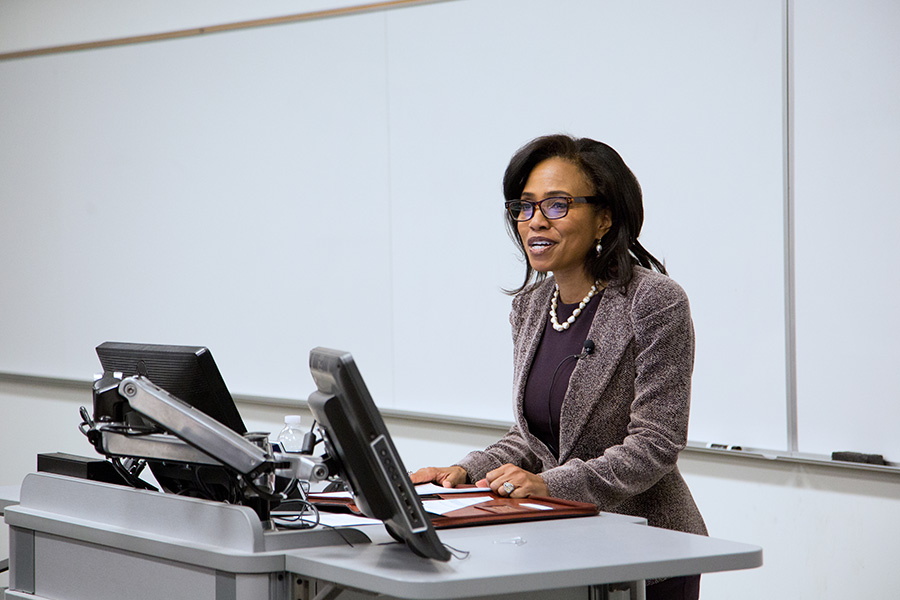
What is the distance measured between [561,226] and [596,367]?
0.33 meters

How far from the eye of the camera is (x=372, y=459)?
1533 millimetres

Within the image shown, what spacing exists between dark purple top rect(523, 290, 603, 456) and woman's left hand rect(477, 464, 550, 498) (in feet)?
0.80

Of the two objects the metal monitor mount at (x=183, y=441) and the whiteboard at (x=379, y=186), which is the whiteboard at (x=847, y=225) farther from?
the metal monitor mount at (x=183, y=441)

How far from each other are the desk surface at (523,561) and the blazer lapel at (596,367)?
15.8 inches

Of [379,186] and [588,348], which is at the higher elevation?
[379,186]

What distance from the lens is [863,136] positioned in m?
3.02

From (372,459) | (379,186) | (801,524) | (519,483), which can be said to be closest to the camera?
(372,459)

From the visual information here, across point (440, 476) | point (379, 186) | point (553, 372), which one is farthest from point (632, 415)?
point (379, 186)

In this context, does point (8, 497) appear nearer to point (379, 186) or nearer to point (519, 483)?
point (519, 483)

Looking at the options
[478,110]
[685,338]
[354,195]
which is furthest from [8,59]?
[685,338]

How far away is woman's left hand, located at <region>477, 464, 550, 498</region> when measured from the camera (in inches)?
83.0

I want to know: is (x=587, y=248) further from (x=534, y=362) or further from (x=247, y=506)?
(x=247, y=506)

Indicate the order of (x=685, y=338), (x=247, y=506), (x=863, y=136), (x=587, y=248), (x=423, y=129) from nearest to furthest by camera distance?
(x=247, y=506) < (x=685, y=338) < (x=587, y=248) < (x=863, y=136) < (x=423, y=129)

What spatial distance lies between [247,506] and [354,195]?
2.73m
